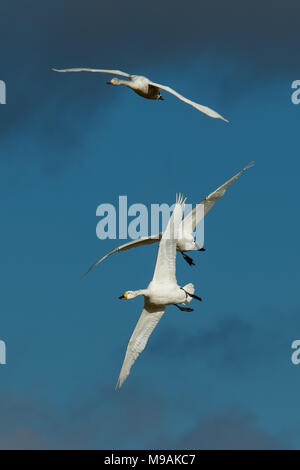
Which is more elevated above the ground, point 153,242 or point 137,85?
point 137,85

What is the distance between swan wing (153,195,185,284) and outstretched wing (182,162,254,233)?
2.53 metres

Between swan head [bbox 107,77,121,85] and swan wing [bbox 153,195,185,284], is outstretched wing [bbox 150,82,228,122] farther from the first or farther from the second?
swan wing [bbox 153,195,185,284]

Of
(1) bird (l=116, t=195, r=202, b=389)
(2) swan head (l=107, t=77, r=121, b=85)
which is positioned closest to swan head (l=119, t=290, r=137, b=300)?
(1) bird (l=116, t=195, r=202, b=389)

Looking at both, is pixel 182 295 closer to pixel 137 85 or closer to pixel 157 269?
pixel 157 269

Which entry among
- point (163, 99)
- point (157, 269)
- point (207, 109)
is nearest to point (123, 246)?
point (157, 269)

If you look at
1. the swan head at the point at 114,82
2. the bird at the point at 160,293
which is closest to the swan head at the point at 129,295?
the bird at the point at 160,293

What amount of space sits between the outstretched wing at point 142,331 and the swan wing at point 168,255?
2.71 meters

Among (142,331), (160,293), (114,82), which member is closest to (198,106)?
(114,82)

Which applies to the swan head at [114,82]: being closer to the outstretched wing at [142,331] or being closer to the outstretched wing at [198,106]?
the outstretched wing at [198,106]
